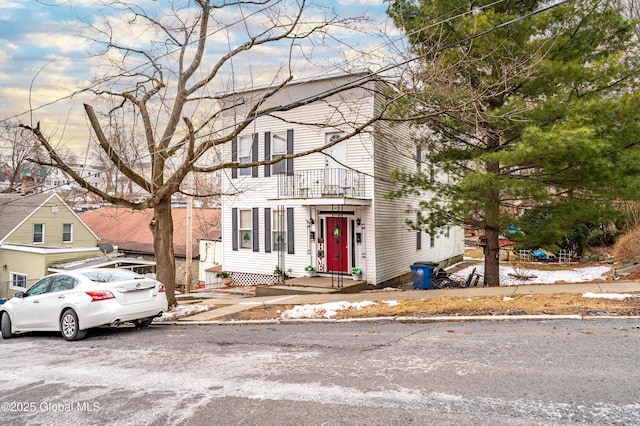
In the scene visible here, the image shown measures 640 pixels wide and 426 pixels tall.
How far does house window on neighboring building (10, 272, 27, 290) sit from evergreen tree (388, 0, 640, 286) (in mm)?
27263

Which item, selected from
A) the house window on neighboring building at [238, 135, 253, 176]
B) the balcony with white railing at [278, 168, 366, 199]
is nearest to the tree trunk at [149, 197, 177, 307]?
the balcony with white railing at [278, 168, 366, 199]

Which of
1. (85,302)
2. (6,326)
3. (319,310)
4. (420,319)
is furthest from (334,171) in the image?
(6,326)

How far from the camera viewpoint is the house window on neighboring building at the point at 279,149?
64.2ft

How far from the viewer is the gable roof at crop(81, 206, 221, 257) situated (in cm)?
3312

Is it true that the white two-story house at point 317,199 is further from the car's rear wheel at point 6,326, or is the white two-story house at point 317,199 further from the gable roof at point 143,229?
the gable roof at point 143,229

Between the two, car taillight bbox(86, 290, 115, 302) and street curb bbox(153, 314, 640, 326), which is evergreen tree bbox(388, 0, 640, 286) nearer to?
street curb bbox(153, 314, 640, 326)

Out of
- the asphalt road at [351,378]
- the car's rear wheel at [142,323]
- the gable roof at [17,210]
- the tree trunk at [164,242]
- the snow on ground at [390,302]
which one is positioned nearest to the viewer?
the asphalt road at [351,378]

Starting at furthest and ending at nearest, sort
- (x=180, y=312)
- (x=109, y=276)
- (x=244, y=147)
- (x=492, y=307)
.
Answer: (x=244, y=147), (x=180, y=312), (x=109, y=276), (x=492, y=307)

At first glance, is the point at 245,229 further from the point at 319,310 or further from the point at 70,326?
the point at 70,326

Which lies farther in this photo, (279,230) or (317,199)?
(279,230)

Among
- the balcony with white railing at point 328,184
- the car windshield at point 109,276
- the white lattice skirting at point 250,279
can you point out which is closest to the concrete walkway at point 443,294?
the car windshield at point 109,276

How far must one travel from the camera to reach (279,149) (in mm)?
19797

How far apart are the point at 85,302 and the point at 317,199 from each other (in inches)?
349

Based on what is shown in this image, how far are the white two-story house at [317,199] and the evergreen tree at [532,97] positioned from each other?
141 inches
